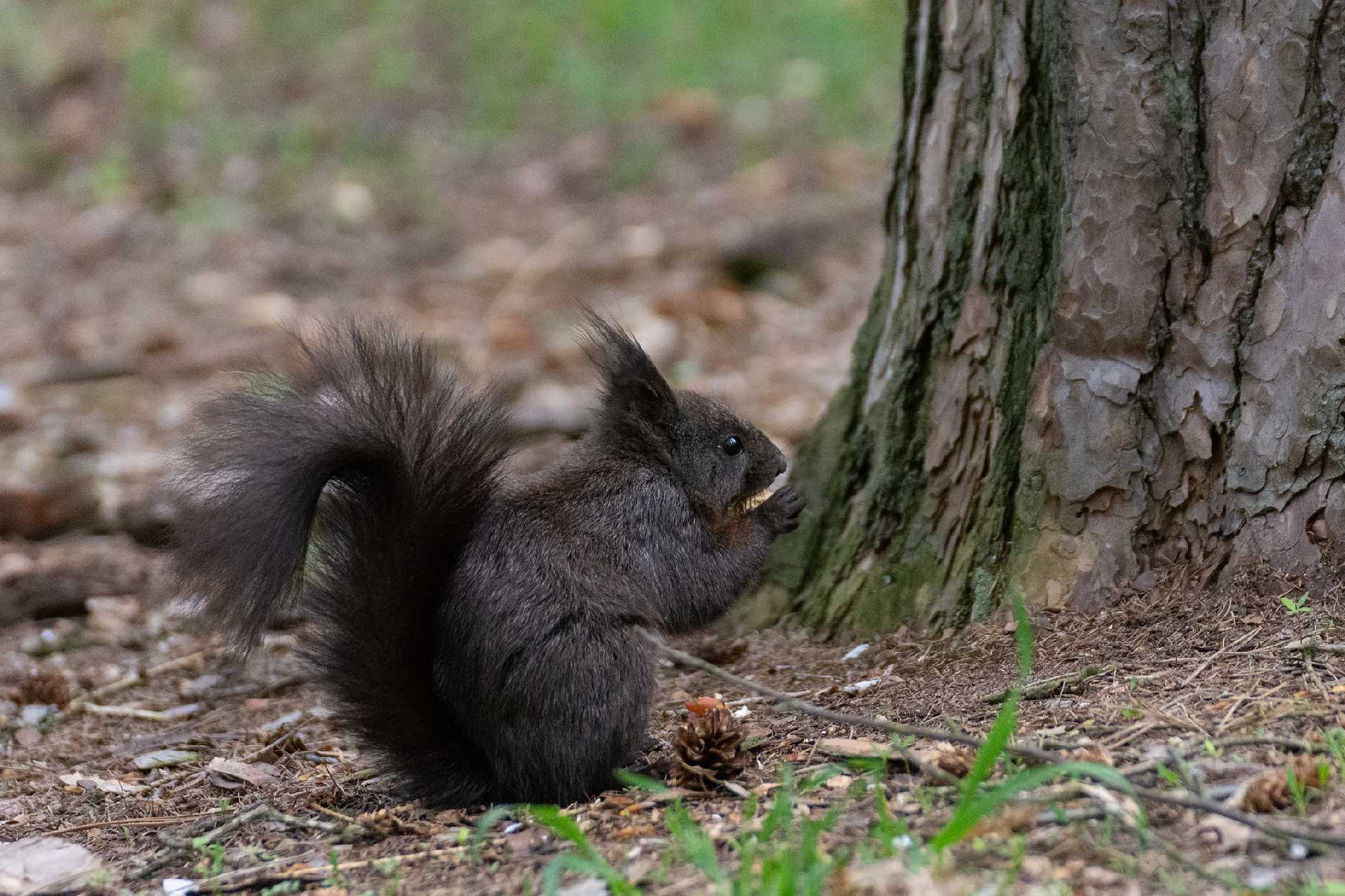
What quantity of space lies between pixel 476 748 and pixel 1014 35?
180 centimetres

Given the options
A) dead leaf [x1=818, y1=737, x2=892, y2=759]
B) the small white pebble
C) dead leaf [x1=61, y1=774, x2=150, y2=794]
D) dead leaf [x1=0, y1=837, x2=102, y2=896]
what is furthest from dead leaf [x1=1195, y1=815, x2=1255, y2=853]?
dead leaf [x1=61, y1=774, x2=150, y2=794]

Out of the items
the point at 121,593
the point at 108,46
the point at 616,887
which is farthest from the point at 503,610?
the point at 108,46

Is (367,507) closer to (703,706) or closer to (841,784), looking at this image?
(703,706)

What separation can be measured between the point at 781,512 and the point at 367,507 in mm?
1073

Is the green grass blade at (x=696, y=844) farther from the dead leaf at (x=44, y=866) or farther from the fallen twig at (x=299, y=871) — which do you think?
the dead leaf at (x=44, y=866)

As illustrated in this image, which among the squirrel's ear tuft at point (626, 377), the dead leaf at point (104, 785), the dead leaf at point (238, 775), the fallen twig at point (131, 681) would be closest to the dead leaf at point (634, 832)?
the dead leaf at point (238, 775)

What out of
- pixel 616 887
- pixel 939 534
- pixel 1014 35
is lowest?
pixel 616 887

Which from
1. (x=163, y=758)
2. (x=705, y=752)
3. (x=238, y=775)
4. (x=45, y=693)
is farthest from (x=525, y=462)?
(x=705, y=752)

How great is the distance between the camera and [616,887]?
70.3 inches

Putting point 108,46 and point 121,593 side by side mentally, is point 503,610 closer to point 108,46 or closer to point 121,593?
point 121,593

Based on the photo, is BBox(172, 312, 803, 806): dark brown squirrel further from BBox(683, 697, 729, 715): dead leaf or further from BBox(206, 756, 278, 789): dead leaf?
BBox(206, 756, 278, 789): dead leaf

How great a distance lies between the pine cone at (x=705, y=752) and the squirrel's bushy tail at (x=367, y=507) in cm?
45

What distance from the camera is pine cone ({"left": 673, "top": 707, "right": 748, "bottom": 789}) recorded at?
2379 millimetres

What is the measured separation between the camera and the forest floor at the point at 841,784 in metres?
1.81
